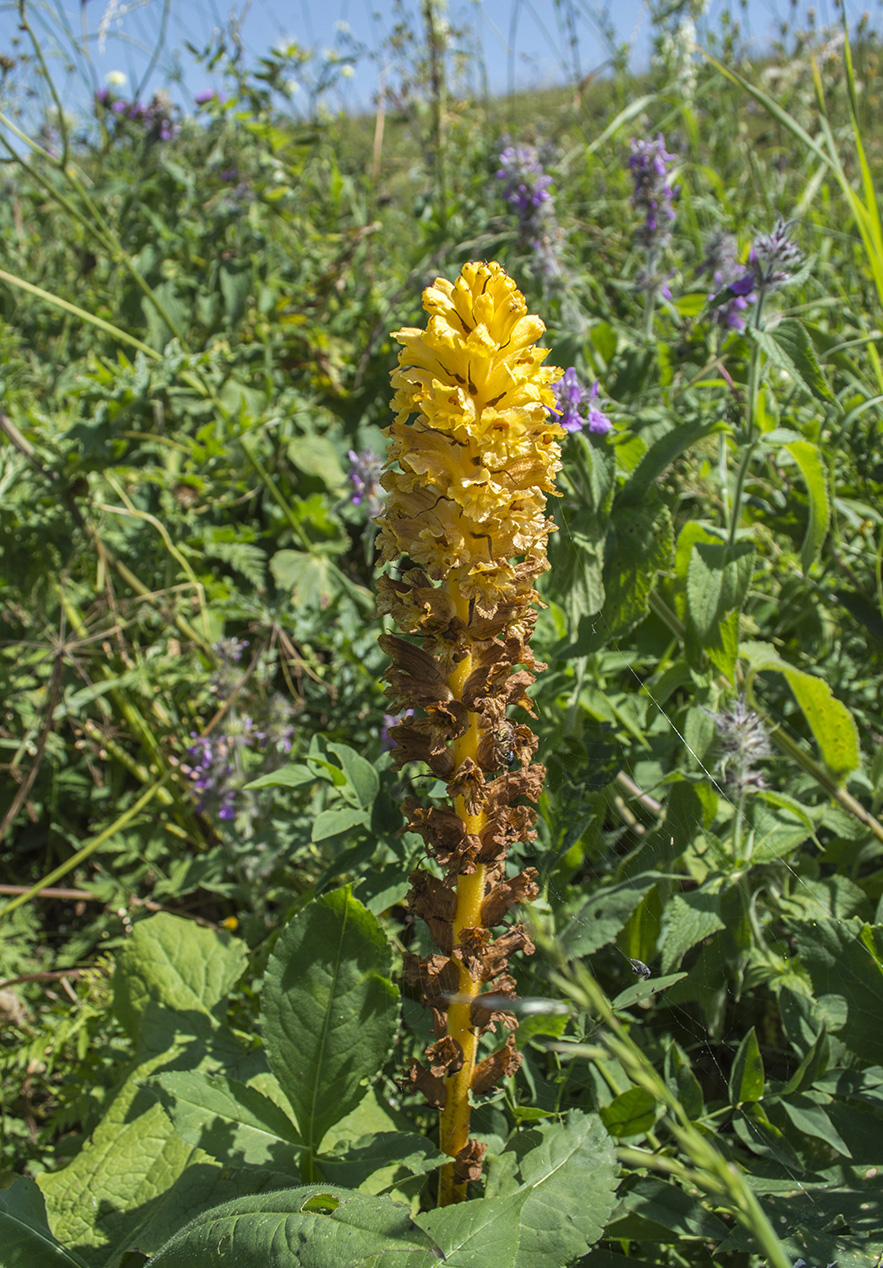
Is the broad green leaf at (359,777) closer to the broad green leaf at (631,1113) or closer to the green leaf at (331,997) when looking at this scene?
the green leaf at (331,997)

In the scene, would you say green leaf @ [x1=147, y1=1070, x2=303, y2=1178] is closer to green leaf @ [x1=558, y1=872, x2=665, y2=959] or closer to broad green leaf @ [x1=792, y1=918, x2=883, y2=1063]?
green leaf @ [x1=558, y1=872, x2=665, y2=959]

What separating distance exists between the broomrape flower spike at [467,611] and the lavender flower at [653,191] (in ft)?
5.47

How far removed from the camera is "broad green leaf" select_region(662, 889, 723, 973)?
152 cm

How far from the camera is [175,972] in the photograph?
1.90 meters

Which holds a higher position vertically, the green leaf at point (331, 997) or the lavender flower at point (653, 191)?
the lavender flower at point (653, 191)

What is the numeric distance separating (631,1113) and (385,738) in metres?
1.00

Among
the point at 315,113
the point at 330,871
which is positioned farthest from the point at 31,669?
the point at 315,113

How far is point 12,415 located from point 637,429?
2214 millimetres

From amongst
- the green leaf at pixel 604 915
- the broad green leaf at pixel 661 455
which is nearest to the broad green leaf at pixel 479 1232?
the green leaf at pixel 604 915

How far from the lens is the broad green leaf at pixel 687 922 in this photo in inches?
59.7

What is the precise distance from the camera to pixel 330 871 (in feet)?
5.50

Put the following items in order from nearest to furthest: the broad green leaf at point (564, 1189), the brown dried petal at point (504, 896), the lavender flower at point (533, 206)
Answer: the broad green leaf at point (564, 1189) < the brown dried petal at point (504, 896) < the lavender flower at point (533, 206)

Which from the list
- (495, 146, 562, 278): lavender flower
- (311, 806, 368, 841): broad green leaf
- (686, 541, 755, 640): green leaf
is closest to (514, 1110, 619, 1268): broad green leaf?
(311, 806, 368, 841): broad green leaf

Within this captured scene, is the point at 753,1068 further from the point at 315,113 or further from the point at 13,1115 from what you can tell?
the point at 315,113
